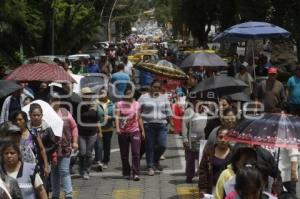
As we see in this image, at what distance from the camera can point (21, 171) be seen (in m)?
6.28

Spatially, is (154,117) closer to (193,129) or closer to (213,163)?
(193,129)

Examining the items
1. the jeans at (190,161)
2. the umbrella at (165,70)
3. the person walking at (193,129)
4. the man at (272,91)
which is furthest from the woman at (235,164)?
the umbrella at (165,70)

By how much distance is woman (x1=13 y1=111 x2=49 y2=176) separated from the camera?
7.03 metres

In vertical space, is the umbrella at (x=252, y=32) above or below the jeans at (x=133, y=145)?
above

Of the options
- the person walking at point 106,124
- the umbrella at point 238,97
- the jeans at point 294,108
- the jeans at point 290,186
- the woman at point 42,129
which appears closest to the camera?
the jeans at point 290,186

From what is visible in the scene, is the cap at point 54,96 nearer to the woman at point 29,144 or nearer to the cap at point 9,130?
the woman at point 29,144

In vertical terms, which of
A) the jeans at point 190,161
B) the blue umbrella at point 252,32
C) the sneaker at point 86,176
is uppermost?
the blue umbrella at point 252,32

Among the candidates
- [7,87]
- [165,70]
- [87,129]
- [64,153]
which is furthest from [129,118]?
[165,70]

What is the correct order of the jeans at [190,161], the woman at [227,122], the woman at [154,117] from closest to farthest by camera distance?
1. the woman at [227,122]
2. the jeans at [190,161]
3. the woman at [154,117]

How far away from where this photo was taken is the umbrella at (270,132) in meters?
5.75

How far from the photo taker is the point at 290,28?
25.2 meters

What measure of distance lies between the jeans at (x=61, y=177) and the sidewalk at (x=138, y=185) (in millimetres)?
859

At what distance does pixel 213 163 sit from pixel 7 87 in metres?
4.51

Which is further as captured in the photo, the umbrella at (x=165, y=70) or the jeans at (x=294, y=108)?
the umbrella at (x=165, y=70)
